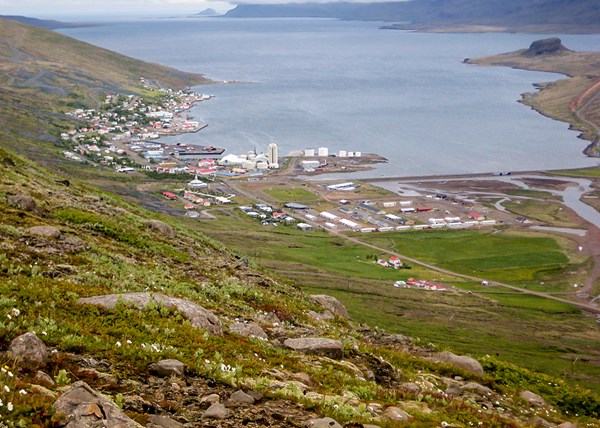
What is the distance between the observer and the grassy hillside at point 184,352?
22.6 feet

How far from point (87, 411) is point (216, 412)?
5.70 ft

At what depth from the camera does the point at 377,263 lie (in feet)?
190

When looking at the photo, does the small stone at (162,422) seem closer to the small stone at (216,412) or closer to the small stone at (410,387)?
the small stone at (216,412)

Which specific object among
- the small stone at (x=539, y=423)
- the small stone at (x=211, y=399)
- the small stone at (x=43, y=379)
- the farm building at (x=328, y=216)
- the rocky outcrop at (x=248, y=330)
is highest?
the small stone at (x=43, y=379)

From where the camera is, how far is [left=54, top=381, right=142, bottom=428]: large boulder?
5.47 metres

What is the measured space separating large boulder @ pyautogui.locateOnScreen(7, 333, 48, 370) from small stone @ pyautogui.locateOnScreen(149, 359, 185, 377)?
51.9 inches

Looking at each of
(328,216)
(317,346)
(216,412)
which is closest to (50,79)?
(328,216)

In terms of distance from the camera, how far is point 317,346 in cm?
1134

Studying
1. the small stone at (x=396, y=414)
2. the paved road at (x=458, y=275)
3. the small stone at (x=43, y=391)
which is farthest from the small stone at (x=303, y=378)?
the paved road at (x=458, y=275)

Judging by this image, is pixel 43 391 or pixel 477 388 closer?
pixel 43 391

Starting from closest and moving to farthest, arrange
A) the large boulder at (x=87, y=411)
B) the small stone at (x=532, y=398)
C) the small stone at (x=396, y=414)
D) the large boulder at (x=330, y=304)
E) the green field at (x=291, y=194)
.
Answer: the large boulder at (x=87, y=411), the small stone at (x=396, y=414), the small stone at (x=532, y=398), the large boulder at (x=330, y=304), the green field at (x=291, y=194)

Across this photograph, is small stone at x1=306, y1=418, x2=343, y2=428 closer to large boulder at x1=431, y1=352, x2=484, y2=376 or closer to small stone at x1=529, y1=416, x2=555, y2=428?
small stone at x1=529, y1=416, x2=555, y2=428

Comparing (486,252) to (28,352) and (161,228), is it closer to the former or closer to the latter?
(161,228)

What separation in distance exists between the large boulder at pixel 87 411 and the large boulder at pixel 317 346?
562 cm
